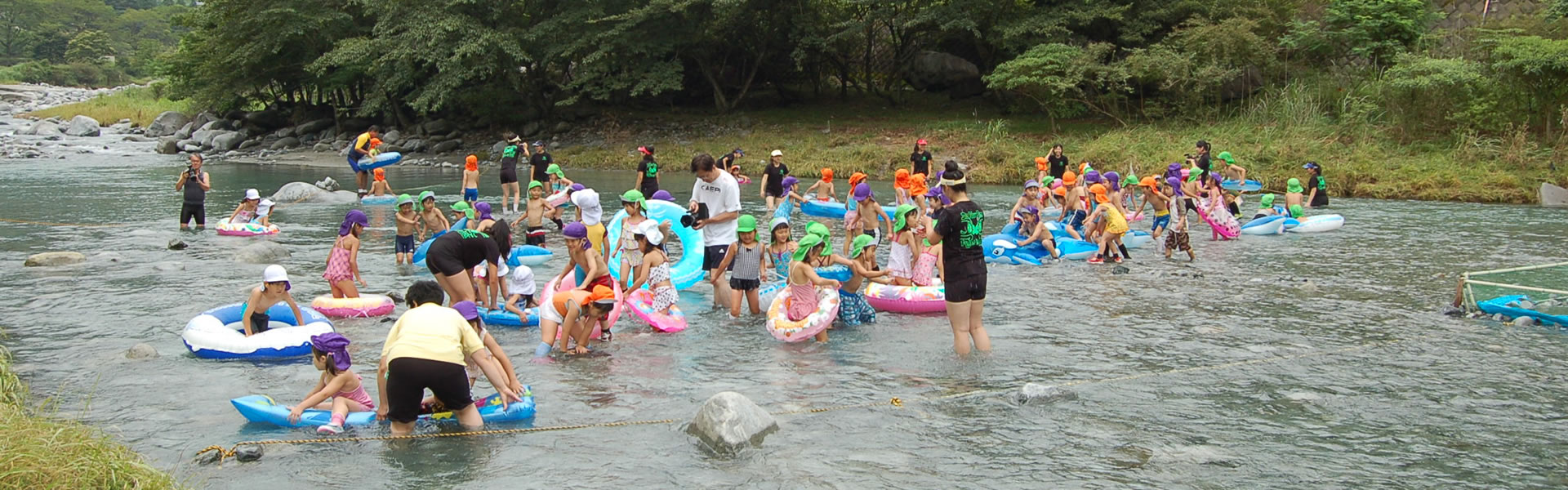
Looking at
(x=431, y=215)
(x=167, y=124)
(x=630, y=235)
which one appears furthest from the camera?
(x=167, y=124)

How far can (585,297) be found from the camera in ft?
29.1

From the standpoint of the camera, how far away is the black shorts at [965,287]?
8.44 metres

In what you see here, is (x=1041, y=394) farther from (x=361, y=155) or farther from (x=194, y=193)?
(x=361, y=155)

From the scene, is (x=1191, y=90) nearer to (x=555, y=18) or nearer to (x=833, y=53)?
(x=833, y=53)

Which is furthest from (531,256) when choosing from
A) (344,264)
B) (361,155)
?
(361,155)

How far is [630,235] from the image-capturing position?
33.9ft

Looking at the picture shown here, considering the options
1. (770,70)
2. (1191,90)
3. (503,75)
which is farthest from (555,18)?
(1191,90)

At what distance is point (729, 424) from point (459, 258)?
3809 millimetres

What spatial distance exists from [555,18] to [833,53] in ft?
29.3

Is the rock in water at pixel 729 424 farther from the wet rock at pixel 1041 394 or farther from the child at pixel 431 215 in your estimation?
the child at pixel 431 215

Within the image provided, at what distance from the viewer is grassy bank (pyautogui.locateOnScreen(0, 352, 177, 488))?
5.00 m

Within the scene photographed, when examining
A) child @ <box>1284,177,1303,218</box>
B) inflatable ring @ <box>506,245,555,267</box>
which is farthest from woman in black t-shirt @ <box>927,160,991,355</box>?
child @ <box>1284,177,1303,218</box>

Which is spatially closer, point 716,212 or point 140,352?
point 140,352

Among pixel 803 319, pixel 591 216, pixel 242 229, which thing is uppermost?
pixel 591 216
